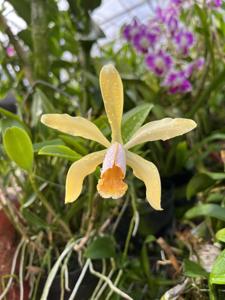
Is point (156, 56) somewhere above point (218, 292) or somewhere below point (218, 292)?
above

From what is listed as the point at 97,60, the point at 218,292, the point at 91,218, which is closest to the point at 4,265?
the point at 91,218

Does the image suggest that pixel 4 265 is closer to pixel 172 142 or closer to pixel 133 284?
pixel 133 284

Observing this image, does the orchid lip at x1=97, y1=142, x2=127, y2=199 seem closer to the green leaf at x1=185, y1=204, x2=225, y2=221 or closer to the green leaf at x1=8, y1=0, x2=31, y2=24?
the green leaf at x1=185, y1=204, x2=225, y2=221

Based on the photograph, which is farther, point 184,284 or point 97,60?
point 97,60

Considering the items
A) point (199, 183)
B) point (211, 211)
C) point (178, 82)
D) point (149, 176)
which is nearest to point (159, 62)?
point (178, 82)

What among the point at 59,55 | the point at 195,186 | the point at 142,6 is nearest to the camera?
the point at 195,186

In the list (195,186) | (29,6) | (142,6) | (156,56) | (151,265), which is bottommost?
(142,6)

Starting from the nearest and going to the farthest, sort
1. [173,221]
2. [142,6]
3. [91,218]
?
1. [91,218]
2. [173,221]
3. [142,6]
